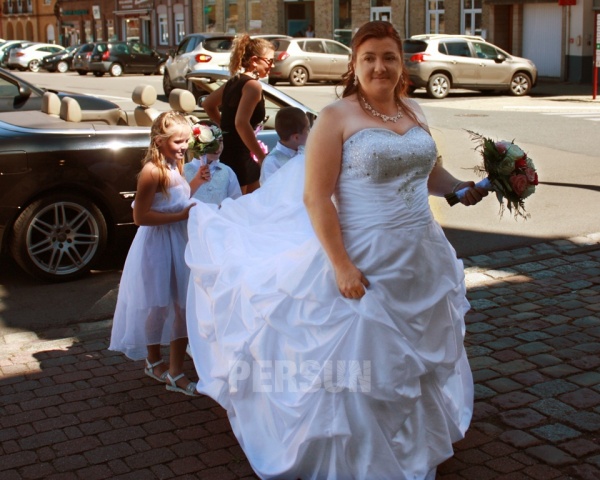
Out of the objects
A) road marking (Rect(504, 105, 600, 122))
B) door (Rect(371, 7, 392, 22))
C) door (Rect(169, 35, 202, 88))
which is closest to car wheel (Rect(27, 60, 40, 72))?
door (Rect(371, 7, 392, 22))

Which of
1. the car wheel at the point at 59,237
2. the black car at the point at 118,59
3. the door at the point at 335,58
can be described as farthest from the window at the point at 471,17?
the car wheel at the point at 59,237

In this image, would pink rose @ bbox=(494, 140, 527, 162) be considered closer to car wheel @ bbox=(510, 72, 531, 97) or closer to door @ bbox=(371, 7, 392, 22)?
car wheel @ bbox=(510, 72, 531, 97)

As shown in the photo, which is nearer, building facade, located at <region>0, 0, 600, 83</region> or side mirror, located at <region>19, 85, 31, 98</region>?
side mirror, located at <region>19, 85, 31, 98</region>

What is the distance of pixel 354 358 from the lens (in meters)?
3.91

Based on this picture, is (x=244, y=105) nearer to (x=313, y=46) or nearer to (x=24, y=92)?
(x=24, y=92)

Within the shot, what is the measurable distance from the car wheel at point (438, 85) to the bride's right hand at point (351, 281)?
23096 millimetres

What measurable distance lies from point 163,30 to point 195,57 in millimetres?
30206

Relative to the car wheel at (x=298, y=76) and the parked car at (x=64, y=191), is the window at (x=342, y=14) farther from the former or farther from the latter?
the parked car at (x=64, y=191)

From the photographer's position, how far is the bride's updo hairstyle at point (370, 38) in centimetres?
396

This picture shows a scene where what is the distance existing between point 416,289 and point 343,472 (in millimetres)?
826

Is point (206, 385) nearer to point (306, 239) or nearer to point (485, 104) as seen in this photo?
point (306, 239)

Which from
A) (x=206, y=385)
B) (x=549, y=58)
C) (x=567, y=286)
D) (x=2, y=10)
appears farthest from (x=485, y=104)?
(x=2, y=10)

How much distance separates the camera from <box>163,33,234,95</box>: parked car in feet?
89.0

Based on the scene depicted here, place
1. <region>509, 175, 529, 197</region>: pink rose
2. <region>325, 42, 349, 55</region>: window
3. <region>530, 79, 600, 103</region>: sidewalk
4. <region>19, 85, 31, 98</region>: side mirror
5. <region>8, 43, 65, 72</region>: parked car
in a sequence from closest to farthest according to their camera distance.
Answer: <region>509, 175, 529, 197</region>: pink rose → <region>19, 85, 31, 98</region>: side mirror → <region>530, 79, 600, 103</region>: sidewalk → <region>325, 42, 349, 55</region>: window → <region>8, 43, 65, 72</region>: parked car
